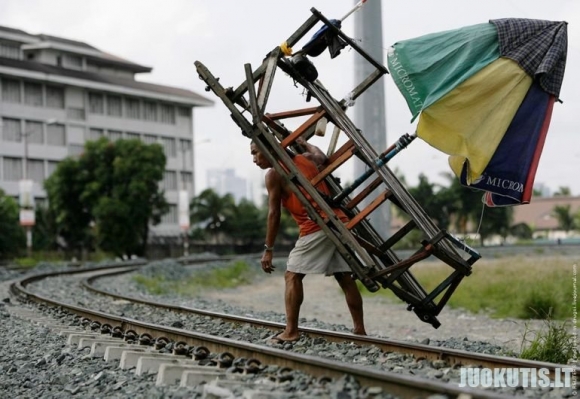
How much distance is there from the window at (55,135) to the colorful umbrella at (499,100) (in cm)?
7958

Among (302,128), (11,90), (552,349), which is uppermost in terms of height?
(11,90)

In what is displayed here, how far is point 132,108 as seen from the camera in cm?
9231

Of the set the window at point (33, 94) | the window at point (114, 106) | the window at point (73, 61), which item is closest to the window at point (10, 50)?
the window at point (33, 94)

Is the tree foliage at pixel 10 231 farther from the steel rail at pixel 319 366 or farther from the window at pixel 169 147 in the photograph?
the steel rail at pixel 319 366

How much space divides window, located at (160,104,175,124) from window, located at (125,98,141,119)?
10.1 ft

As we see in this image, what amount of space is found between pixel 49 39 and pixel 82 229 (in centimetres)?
2973

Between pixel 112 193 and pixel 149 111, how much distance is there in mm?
34795

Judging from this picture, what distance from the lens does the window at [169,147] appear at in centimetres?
9538

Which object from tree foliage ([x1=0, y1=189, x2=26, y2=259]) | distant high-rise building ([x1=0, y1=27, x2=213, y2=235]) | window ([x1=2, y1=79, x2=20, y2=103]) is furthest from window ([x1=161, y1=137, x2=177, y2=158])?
tree foliage ([x1=0, y1=189, x2=26, y2=259])

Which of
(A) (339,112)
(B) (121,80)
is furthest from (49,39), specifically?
(A) (339,112)

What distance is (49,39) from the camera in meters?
87.4

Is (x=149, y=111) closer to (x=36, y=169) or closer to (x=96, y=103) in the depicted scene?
(x=96, y=103)

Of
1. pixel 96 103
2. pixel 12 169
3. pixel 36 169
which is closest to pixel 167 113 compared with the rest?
pixel 96 103

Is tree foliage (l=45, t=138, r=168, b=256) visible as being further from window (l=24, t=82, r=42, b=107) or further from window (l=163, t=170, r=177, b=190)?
window (l=163, t=170, r=177, b=190)
